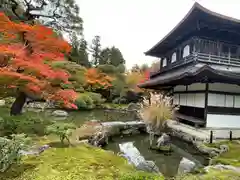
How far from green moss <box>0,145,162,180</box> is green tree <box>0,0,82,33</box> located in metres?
14.7

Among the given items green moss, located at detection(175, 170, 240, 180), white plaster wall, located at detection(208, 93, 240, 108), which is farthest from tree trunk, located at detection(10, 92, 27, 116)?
white plaster wall, located at detection(208, 93, 240, 108)

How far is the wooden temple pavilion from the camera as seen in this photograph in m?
8.16

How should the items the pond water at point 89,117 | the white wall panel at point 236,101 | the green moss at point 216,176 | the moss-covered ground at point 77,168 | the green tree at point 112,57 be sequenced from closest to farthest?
the moss-covered ground at point 77,168
the green moss at point 216,176
the white wall panel at point 236,101
the pond water at point 89,117
the green tree at point 112,57

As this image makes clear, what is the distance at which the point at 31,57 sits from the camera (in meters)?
5.12

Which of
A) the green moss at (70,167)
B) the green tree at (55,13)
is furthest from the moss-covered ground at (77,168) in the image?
the green tree at (55,13)

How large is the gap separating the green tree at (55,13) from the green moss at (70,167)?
48.3 ft

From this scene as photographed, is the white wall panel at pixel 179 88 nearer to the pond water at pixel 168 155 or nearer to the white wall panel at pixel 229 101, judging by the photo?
the white wall panel at pixel 229 101

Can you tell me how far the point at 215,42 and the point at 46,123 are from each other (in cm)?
873

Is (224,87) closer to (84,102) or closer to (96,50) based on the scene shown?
(84,102)

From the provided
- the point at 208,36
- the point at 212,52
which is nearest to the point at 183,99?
the point at 212,52

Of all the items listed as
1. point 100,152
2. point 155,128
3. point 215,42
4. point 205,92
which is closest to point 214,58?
point 215,42

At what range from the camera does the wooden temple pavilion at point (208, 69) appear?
816 centimetres

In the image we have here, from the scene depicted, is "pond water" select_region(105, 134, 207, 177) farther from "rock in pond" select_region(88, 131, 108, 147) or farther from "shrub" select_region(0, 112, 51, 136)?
"shrub" select_region(0, 112, 51, 136)

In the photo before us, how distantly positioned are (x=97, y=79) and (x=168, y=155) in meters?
17.2
